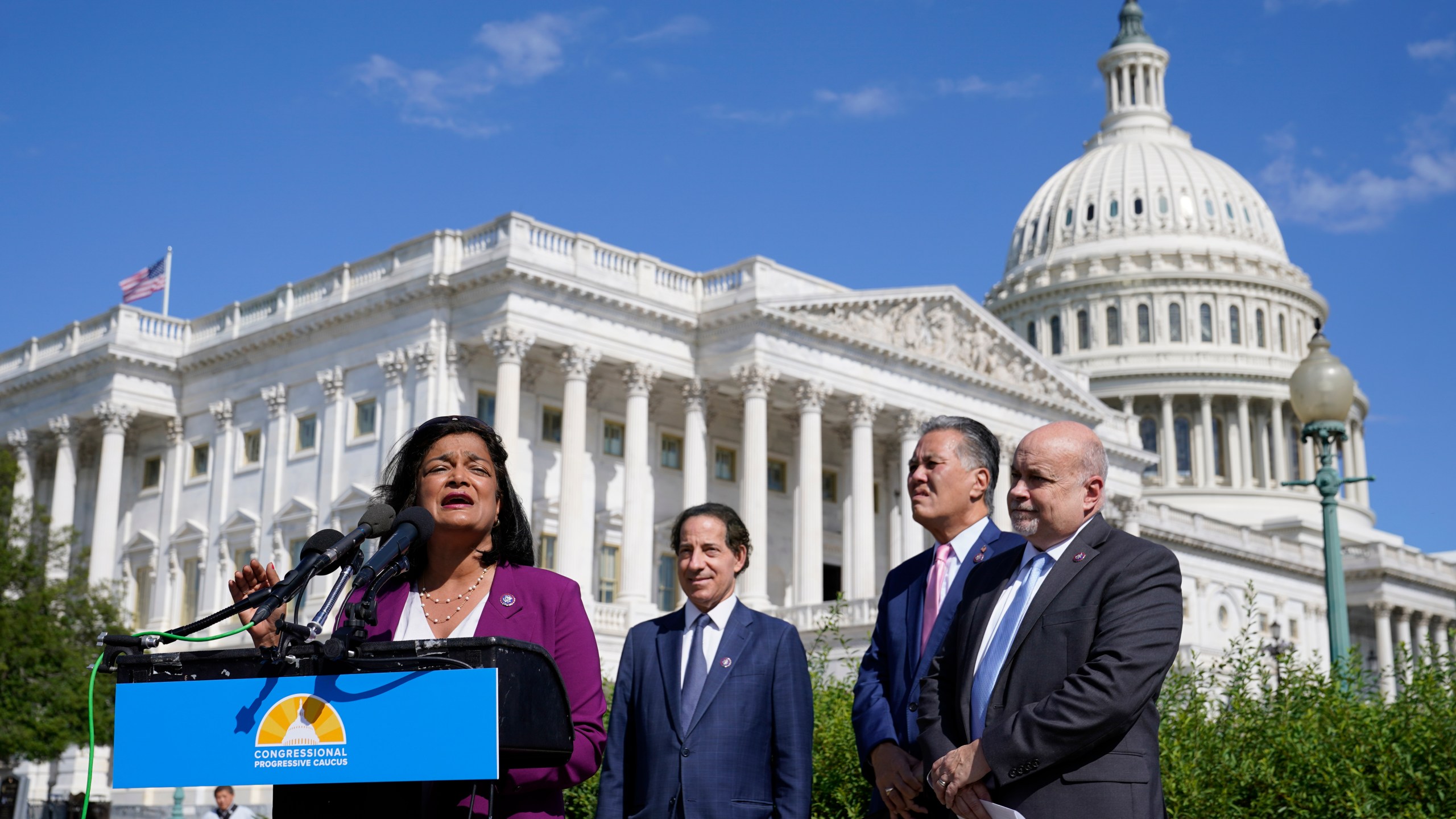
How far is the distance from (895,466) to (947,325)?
195 inches

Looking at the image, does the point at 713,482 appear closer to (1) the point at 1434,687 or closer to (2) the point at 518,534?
(1) the point at 1434,687

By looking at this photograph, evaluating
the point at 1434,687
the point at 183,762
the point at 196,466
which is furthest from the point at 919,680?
the point at 196,466

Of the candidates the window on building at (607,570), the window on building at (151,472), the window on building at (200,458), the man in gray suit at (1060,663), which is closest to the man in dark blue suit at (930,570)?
the man in gray suit at (1060,663)

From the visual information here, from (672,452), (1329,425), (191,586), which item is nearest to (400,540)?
(1329,425)

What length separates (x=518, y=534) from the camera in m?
6.22

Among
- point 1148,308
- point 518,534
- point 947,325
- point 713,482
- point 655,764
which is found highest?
point 1148,308

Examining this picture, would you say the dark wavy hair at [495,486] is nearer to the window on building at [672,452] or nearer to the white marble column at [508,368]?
the white marble column at [508,368]

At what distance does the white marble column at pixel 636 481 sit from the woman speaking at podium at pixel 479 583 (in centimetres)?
3924

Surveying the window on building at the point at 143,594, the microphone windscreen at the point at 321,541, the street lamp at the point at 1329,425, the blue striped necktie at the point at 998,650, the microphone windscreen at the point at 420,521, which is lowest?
Answer: the blue striped necktie at the point at 998,650

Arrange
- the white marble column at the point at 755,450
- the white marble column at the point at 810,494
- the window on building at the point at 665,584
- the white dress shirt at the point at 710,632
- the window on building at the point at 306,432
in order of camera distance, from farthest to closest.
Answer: the window on building at the point at 665,584, the window on building at the point at 306,432, the white marble column at the point at 810,494, the white marble column at the point at 755,450, the white dress shirt at the point at 710,632

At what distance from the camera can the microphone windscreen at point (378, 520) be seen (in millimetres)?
5238

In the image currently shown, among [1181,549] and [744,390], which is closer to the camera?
[744,390]

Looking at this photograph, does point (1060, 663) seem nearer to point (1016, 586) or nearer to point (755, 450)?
point (1016, 586)

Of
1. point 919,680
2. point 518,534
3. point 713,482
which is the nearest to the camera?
point 518,534
